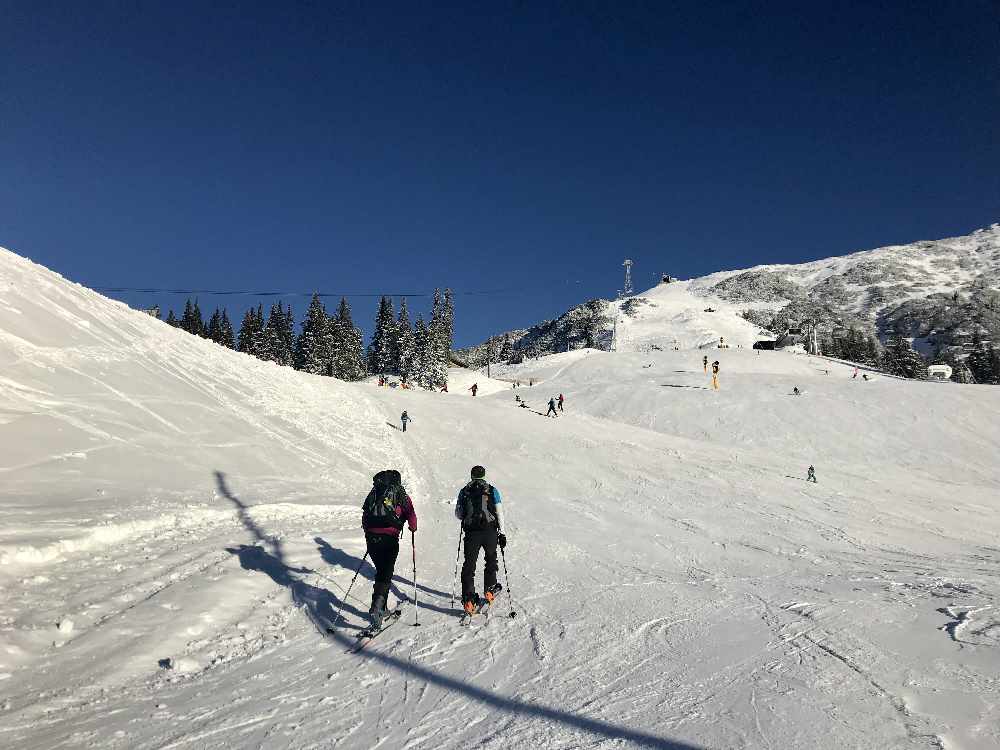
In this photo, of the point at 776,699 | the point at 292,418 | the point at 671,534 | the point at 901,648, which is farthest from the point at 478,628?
the point at 292,418

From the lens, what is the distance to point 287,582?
8.71 metres

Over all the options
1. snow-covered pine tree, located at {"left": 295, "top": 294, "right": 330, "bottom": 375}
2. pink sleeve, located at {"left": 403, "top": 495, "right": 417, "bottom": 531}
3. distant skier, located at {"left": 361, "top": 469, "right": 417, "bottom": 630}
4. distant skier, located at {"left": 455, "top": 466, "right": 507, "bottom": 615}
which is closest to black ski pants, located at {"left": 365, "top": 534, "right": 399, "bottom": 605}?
distant skier, located at {"left": 361, "top": 469, "right": 417, "bottom": 630}

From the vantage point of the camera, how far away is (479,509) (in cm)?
783

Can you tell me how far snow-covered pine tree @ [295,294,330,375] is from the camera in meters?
78.7

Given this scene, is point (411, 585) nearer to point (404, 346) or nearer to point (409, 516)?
point (409, 516)

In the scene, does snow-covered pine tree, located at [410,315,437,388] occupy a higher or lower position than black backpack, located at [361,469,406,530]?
higher

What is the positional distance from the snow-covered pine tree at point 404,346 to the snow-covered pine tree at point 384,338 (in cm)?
163

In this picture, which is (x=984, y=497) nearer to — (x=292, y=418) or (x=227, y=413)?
(x=292, y=418)

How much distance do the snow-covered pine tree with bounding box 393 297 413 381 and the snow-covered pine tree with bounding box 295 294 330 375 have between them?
11828 mm

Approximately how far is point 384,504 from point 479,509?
1379 mm

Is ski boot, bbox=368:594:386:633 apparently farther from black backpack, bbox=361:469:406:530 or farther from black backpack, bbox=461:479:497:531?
black backpack, bbox=461:479:497:531

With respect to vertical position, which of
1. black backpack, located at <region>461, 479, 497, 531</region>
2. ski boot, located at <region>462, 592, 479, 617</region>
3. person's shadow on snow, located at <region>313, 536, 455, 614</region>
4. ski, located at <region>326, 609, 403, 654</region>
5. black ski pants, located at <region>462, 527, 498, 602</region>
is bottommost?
person's shadow on snow, located at <region>313, 536, 455, 614</region>

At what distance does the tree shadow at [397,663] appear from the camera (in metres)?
4.18

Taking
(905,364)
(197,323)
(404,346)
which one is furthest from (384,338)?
(905,364)
